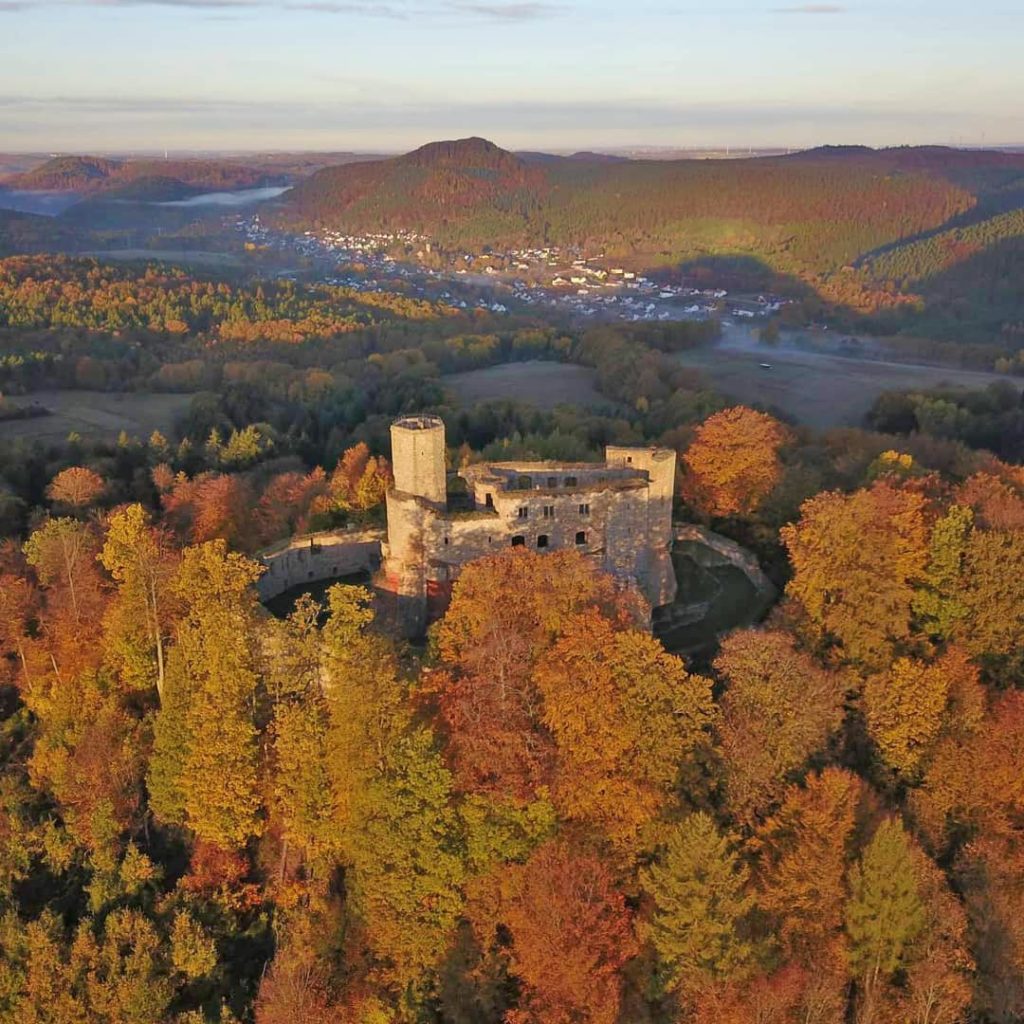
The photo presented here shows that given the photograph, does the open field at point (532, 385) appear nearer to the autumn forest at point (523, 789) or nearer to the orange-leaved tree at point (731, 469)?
the orange-leaved tree at point (731, 469)

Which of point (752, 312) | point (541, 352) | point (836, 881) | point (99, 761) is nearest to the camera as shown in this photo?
point (836, 881)

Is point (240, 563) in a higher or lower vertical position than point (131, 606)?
higher

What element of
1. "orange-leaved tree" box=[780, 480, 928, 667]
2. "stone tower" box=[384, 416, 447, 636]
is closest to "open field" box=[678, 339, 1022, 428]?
"orange-leaved tree" box=[780, 480, 928, 667]

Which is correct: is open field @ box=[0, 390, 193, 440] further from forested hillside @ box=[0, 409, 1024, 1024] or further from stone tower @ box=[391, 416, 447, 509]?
forested hillside @ box=[0, 409, 1024, 1024]

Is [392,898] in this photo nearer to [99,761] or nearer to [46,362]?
[99,761]

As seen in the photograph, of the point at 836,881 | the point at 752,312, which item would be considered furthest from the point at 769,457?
the point at 752,312
